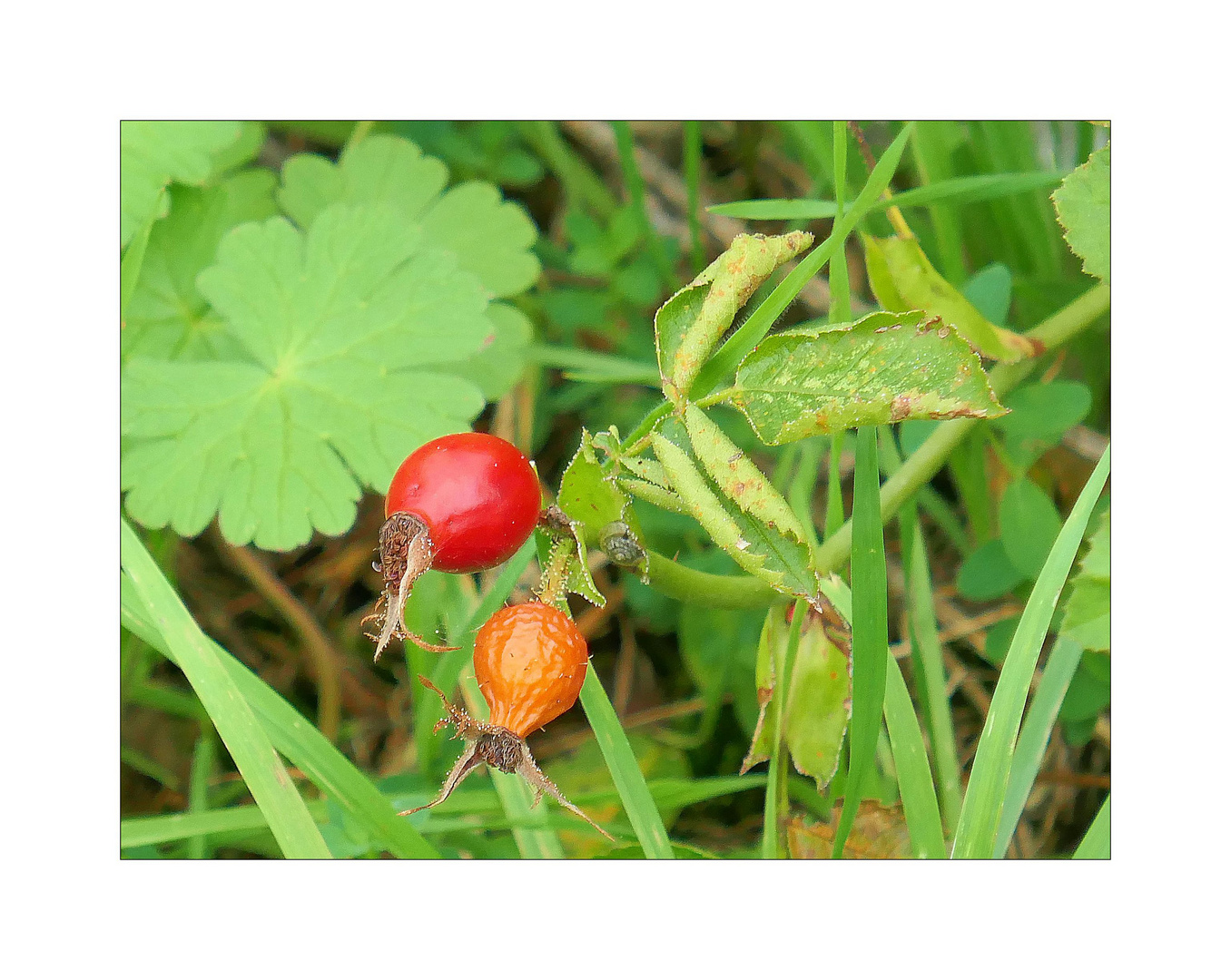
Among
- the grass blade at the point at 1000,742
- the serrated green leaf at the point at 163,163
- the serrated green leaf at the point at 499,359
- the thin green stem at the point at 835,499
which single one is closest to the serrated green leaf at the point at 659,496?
the thin green stem at the point at 835,499

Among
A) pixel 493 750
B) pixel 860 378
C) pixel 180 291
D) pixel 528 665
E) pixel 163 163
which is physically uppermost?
pixel 163 163

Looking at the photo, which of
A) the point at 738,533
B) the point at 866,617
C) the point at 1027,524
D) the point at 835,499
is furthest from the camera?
the point at 1027,524

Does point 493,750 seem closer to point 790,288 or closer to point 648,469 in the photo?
point 648,469

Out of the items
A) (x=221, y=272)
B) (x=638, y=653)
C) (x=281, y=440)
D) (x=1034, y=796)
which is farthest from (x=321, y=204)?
(x=1034, y=796)

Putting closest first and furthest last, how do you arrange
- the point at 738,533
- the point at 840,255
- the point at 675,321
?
the point at 738,533
the point at 675,321
the point at 840,255

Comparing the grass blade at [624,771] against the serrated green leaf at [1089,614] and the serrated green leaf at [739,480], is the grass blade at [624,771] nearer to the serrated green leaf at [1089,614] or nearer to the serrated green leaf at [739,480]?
the serrated green leaf at [739,480]

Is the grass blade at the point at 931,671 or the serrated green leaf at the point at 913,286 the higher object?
the serrated green leaf at the point at 913,286

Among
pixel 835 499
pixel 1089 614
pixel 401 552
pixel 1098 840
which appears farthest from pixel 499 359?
pixel 1098 840
